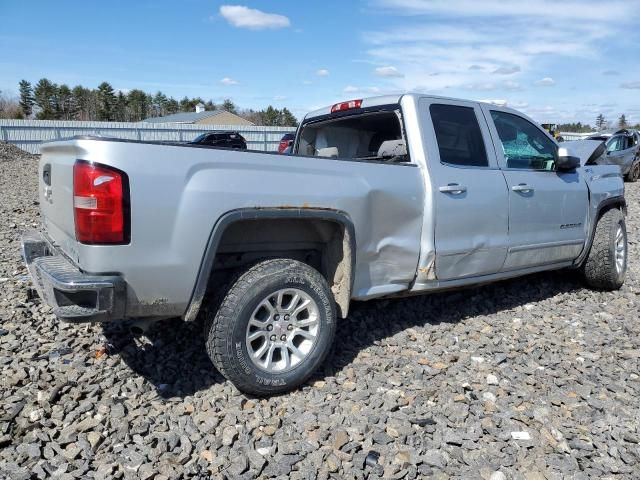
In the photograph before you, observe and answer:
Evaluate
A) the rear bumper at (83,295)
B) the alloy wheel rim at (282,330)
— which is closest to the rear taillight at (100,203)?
the rear bumper at (83,295)

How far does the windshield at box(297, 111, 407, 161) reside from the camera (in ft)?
15.2

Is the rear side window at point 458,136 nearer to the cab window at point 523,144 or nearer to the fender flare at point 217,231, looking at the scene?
the cab window at point 523,144

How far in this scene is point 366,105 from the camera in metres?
4.12

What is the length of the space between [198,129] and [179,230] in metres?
29.1

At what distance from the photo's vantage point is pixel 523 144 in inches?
178

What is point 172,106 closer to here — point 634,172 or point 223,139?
point 223,139

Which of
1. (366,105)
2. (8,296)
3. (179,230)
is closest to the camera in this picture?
(179,230)

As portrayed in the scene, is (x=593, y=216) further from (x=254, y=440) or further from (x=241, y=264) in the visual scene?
(x=254, y=440)

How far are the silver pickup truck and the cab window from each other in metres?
0.02

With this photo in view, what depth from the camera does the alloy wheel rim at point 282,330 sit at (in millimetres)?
3025

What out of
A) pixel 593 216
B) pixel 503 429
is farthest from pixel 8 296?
pixel 593 216

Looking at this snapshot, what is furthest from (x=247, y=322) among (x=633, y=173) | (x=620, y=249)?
(x=633, y=173)

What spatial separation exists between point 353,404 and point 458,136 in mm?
2202

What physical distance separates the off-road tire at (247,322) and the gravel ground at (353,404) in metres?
0.15
